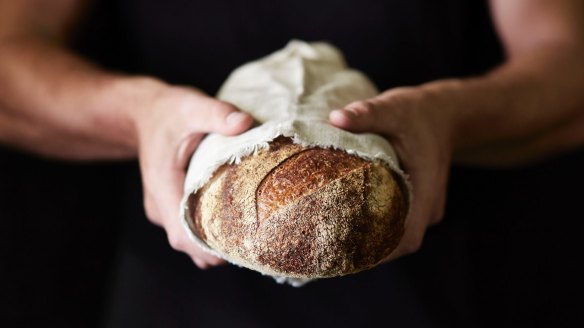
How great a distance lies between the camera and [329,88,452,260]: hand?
0.67 m

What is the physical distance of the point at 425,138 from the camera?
758 mm

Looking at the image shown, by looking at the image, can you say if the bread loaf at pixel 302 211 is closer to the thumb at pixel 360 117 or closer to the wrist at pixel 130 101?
the thumb at pixel 360 117

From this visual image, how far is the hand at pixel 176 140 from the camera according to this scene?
69 centimetres

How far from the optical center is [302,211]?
60cm

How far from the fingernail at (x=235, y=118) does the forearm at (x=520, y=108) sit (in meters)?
0.31

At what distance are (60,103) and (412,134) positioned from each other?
634 millimetres

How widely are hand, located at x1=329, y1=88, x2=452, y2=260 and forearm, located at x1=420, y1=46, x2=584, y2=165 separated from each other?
2.7 inches

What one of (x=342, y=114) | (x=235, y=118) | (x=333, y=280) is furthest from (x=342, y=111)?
(x=333, y=280)

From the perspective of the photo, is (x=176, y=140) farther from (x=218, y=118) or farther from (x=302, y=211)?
(x=302, y=211)

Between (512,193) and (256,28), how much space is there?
770 mm

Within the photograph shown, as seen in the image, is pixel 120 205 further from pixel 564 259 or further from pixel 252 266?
pixel 564 259

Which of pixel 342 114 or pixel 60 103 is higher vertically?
pixel 342 114

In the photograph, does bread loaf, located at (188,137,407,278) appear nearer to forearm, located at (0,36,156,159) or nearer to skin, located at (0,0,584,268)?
skin, located at (0,0,584,268)

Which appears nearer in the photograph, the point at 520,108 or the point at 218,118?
the point at 218,118
